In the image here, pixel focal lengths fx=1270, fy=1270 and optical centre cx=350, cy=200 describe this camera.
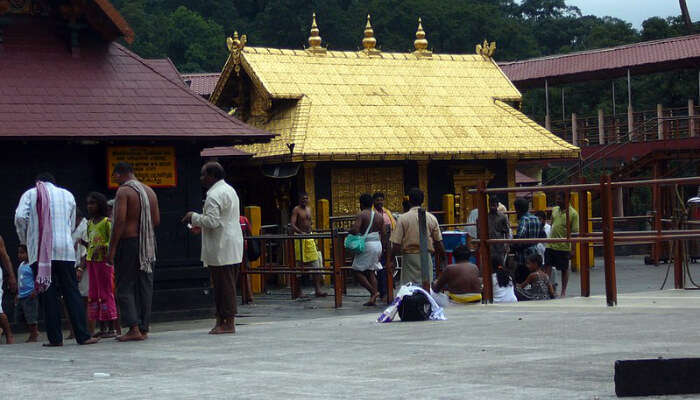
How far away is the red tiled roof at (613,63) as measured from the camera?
3828cm

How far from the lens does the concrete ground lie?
748 centimetres

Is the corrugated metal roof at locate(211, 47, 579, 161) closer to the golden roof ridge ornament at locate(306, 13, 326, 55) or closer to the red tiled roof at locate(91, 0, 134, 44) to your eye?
the golden roof ridge ornament at locate(306, 13, 326, 55)

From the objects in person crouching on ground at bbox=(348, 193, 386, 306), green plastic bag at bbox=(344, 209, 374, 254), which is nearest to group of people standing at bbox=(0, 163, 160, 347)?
green plastic bag at bbox=(344, 209, 374, 254)

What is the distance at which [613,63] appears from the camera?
1577 inches

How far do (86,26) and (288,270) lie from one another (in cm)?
483

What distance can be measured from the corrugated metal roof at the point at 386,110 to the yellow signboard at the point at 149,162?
7.76 metres

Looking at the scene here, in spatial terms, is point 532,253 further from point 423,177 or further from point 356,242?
point 423,177

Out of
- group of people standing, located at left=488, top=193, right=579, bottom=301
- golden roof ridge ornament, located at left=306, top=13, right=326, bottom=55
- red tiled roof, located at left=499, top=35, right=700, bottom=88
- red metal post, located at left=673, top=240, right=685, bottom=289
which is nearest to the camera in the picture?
red metal post, located at left=673, top=240, right=685, bottom=289

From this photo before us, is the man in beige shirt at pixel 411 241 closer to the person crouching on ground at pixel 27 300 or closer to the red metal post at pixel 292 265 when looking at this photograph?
the person crouching on ground at pixel 27 300

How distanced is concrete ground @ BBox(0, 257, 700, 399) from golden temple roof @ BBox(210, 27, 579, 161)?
12.3m

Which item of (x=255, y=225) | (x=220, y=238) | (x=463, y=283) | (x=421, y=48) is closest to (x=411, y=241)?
(x=463, y=283)

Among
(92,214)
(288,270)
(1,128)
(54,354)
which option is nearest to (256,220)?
(288,270)

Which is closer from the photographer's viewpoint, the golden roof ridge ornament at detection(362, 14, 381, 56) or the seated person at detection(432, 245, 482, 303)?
the seated person at detection(432, 245, 482, 303)

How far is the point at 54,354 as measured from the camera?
11312 millimetres
